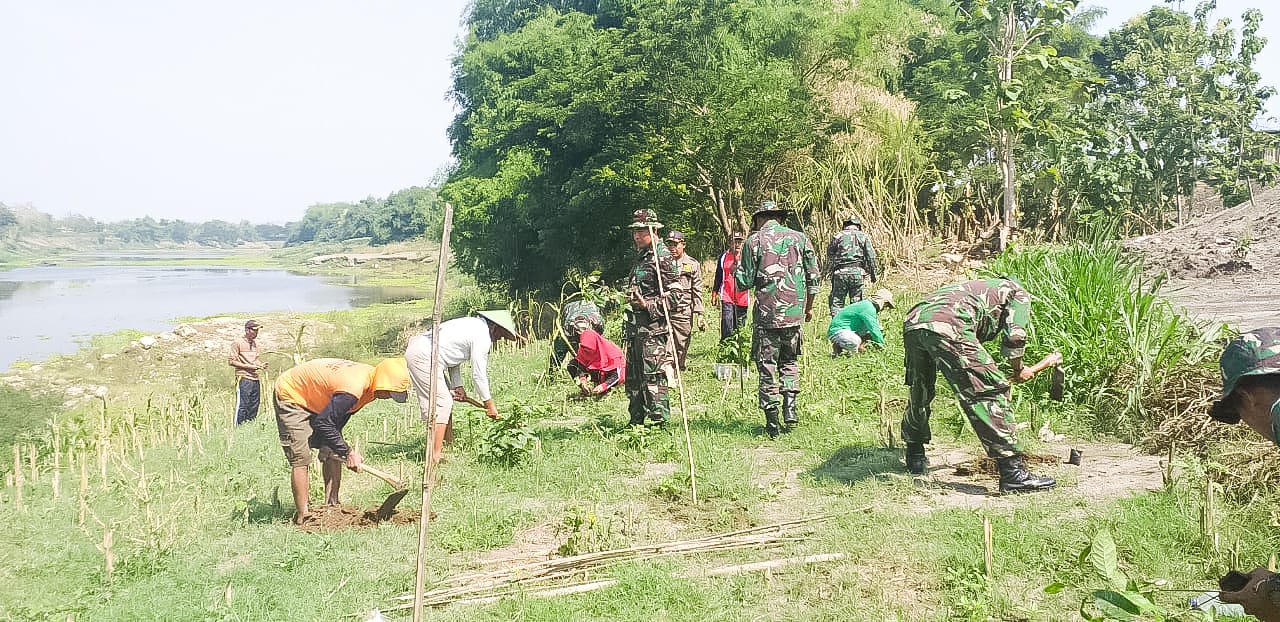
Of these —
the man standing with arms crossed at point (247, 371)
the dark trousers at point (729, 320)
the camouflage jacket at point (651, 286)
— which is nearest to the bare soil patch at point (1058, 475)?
the camouflage jacket at point (651, 286)

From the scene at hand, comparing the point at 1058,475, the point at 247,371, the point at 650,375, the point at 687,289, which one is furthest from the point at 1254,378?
the point at 247,371

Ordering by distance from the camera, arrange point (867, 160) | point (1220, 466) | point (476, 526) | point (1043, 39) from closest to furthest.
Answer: point (1220, 466)
point (476, 526)
point (1043, 39)
point (867, 160)

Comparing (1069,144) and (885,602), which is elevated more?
(1069,144)

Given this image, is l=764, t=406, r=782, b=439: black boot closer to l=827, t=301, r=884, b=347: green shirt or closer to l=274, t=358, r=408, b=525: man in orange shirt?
l=827, t=301, r=884, b=347: green shirt

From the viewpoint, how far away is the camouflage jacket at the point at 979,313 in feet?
17.9

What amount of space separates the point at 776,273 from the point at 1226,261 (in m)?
6.22

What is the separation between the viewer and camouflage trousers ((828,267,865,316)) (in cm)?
1137

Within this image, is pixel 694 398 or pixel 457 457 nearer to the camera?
pixel 457 457

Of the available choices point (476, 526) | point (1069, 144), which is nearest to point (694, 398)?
point (476, 526)

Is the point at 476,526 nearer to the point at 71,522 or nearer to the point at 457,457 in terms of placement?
the point at 457,457

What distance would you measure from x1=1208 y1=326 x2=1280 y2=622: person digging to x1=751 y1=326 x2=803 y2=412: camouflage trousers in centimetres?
464

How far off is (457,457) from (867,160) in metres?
11.4

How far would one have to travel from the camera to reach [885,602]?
417 cm

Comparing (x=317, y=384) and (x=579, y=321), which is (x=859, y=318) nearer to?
(x=579, y=321)
